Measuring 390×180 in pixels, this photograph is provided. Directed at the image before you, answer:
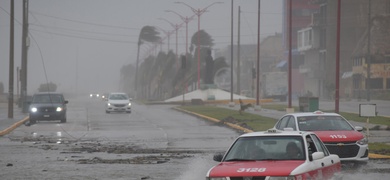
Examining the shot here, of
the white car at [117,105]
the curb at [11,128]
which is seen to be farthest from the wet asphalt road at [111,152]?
the white car at [117,105]

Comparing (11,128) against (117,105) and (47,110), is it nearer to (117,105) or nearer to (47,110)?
(47,110)

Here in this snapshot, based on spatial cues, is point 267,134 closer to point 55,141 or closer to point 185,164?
point 185,164

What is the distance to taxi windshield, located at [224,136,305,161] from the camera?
50.5ft

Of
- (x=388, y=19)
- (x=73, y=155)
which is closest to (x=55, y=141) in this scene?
(x=73, y=155)

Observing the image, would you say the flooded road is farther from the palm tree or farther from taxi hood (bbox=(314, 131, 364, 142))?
the palm tree

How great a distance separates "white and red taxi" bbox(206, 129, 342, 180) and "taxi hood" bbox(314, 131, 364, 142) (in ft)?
16.9

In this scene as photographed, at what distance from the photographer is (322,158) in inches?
621

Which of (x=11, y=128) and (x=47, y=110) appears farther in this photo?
(x=47, y=110)

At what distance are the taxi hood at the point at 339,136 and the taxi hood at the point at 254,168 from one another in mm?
6863

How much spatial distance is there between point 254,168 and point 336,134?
7.95 metres

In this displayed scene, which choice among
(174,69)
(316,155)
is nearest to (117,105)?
(316,155)

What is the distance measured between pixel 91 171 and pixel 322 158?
288 inches

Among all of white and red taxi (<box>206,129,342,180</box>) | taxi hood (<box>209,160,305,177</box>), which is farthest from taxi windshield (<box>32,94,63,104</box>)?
taxi hood (<box>209,160,305,177</box>)

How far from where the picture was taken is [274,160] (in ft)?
50.0
